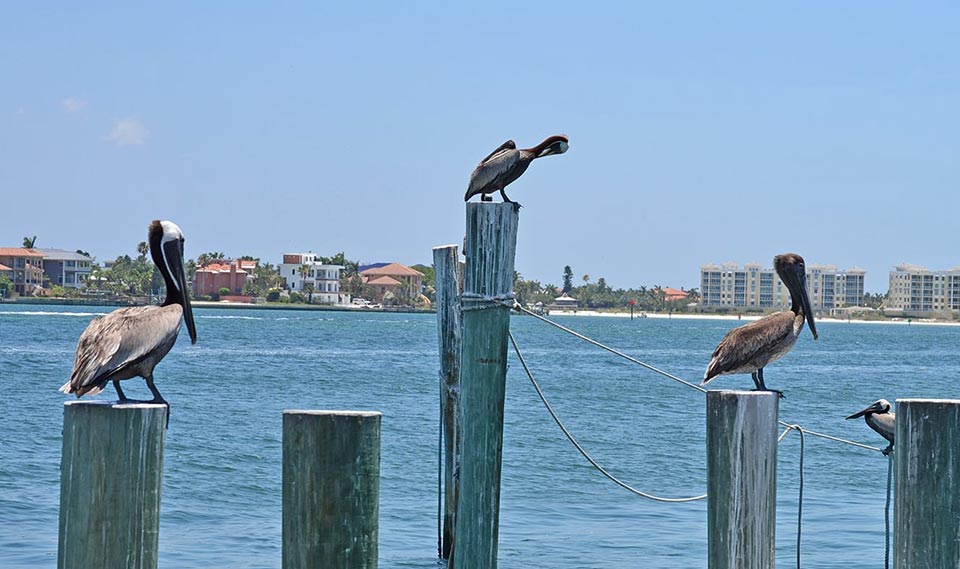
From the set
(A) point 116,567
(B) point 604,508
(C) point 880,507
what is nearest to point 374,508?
(A) point 116,567

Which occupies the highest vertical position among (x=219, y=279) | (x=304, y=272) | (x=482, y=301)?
(x=304, y=272)

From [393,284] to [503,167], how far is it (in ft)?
610

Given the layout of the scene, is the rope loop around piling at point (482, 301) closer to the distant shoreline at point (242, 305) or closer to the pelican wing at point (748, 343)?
the pelican wing at point (748, 343)

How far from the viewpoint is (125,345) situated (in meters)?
5.50

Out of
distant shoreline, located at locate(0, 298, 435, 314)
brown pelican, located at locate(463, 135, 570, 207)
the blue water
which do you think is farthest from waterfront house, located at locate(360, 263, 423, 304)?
brown pelican, located at locate(463, 135, 570, 207)

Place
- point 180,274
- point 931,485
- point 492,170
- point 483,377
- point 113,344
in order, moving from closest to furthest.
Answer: point 931,485, point 113,344, point 483,377, point 180,274, point 492,170

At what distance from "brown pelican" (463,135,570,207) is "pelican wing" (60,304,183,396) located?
2.43 meters

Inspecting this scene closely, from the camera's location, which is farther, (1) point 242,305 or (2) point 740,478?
(1) point 242,305

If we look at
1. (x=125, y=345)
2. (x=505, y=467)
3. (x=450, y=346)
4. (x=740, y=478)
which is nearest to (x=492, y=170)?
(x=450, y=346)

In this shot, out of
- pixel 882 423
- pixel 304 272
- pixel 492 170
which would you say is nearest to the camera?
pixel 492 170

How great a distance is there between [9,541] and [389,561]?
11.4 feet

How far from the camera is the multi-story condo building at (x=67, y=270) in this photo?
558ft

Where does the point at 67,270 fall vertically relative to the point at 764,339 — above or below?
above

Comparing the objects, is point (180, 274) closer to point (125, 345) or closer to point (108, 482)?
point (125, 345)
